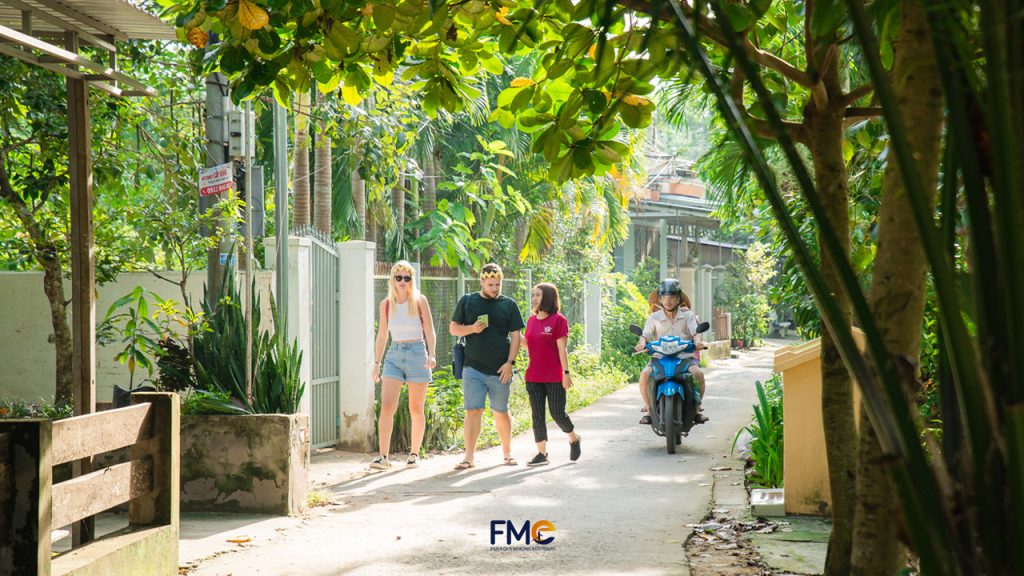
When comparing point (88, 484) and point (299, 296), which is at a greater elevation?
point (299, 296)

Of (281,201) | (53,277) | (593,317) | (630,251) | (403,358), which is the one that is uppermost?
(630,251)

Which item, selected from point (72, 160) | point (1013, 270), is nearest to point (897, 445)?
point (1013, 270)

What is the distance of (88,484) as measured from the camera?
15.9 ft

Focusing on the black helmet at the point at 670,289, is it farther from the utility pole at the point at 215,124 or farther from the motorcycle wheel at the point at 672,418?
the utility pole at the point at 215,124

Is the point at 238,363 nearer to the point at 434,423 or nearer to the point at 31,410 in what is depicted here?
the point at 31,410

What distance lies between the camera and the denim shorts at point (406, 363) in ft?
34.1

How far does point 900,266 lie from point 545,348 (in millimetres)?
8896

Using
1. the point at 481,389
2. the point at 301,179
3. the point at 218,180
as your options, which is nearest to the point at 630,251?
the point at 301,179

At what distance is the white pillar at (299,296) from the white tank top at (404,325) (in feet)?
2.67

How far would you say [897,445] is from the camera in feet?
3.99

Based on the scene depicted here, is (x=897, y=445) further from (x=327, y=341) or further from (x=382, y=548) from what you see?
(x=327, y=341)

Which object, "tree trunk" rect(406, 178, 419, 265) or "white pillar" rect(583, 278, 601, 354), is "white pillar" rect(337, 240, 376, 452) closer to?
"tree trunk" rect(406, 178, 419, 265)

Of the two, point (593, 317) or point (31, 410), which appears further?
point (593, 317)

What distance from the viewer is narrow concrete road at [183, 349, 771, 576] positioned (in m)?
6.37
